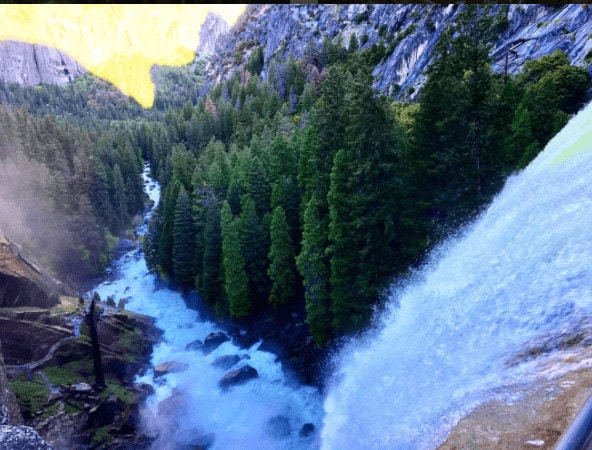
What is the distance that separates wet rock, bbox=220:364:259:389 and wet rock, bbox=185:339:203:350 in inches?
227

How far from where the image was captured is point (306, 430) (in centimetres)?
2592

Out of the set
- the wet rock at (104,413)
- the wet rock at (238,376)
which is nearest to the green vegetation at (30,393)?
the wet rock at (104,413)

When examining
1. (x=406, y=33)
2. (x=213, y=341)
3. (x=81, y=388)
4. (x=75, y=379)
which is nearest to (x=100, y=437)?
(x=81, y=388)

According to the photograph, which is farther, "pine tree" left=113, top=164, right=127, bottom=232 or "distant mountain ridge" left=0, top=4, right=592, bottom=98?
"pine tree" left=113, top=164, right=127, bottom=232

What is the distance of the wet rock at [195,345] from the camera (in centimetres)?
3691

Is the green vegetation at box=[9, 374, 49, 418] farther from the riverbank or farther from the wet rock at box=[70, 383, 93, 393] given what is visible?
the wet rock at box=[70, 383, 93, 393]

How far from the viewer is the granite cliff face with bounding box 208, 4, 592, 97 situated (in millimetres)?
33250

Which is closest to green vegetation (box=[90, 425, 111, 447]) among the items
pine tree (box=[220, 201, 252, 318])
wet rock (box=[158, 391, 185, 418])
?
wet rock (box=[158, 391, 185, 418])

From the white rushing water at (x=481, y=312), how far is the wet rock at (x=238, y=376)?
387 inches

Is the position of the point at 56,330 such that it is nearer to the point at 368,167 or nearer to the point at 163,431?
the point at 163,431

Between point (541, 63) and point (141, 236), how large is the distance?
55.7 m

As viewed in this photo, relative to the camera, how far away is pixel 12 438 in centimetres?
1532

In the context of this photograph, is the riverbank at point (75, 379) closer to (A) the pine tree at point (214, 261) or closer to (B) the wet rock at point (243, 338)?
(A) the pine tree at point (214, 261)

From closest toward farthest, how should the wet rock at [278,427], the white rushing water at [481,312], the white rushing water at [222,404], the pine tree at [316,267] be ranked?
the white rushing water at [481,312] → the wet rock at [278,427] → the white rushing water at [222,404] → the pine tree at [316,267]
